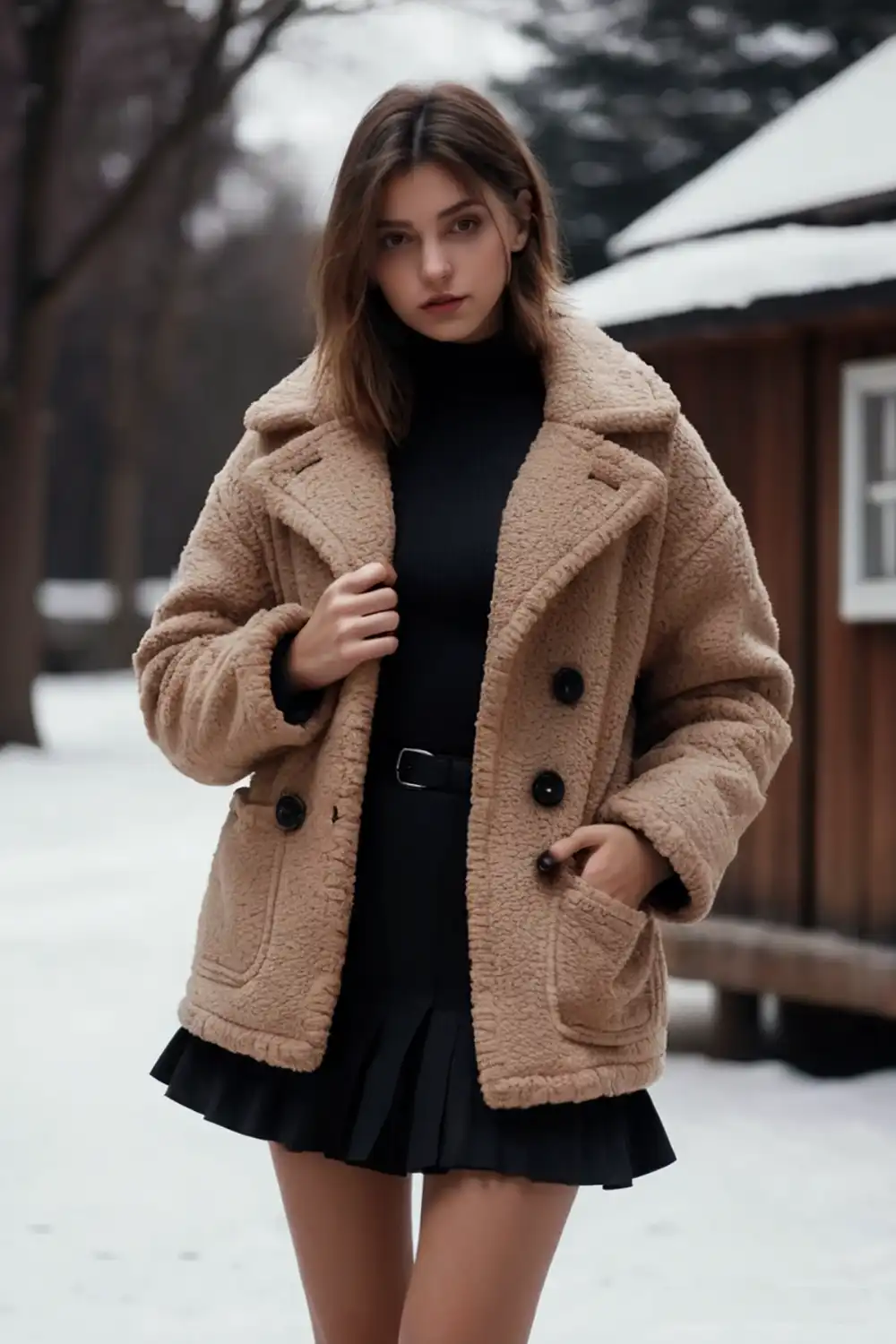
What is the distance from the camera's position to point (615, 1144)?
219 cm

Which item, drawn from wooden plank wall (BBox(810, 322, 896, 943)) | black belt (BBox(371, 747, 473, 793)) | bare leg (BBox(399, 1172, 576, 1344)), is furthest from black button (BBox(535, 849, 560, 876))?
Result: wooden plank wall (BBox(810, 322, 896, 943))

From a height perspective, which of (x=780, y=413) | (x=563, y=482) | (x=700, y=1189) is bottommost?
(x=700, y=1189)

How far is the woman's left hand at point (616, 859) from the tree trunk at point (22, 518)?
1456 cm

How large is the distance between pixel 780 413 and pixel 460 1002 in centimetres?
472

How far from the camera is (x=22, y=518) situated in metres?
16.6

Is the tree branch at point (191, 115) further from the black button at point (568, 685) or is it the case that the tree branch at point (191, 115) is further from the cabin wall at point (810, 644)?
the black button at point (568, 685)

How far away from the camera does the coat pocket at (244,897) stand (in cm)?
224

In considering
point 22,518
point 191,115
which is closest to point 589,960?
point 191,115

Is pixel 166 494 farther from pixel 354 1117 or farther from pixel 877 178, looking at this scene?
pixel 354 1117

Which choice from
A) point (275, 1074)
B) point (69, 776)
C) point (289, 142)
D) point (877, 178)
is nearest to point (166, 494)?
point (289, 142)

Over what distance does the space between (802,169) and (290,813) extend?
566 centimetres

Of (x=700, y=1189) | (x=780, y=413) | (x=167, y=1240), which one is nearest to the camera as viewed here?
(x=167, y=1240)

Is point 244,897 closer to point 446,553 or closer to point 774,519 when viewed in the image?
point 446,553

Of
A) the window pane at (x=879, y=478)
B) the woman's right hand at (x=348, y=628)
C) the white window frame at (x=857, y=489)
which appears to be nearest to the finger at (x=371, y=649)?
the woman's right hand at (x=348, y=628)
